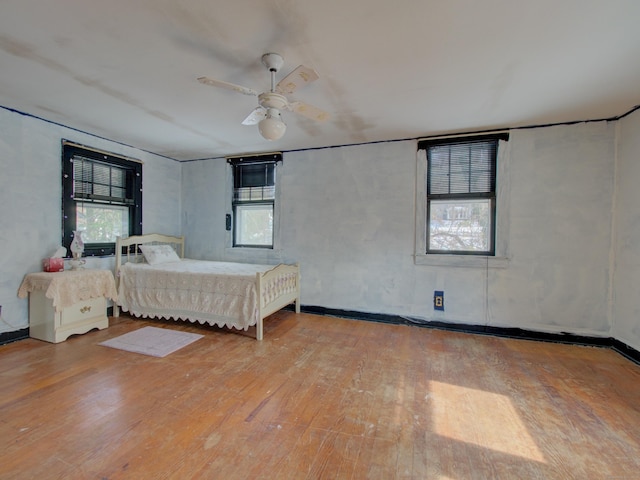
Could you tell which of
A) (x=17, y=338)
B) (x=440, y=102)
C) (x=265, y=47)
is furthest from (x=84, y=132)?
(x=440, y=102)

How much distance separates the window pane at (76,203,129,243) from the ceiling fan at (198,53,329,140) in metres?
2.88

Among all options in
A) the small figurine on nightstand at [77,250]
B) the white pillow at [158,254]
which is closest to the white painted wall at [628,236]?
the white pillow at [158,254]

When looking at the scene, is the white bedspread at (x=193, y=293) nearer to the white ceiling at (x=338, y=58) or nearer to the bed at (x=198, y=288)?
the bed at (x=198, y=288)

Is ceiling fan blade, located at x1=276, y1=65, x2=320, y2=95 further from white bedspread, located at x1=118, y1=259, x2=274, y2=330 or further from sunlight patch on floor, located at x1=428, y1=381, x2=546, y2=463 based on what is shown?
sunlight patch on floor, located at x1=428, y1=381, x2=546, y2=463

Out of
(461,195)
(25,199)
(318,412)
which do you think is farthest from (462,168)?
(25,199)

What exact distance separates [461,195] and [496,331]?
1.67 m

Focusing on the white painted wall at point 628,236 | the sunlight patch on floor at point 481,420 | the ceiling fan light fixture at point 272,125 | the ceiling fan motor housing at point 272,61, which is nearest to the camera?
the sunlight patch on floor at point 481,420

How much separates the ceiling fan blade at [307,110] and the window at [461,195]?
1893 mm

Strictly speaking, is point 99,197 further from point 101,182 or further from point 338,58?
point 338,58

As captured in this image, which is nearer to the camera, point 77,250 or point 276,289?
point 77,250

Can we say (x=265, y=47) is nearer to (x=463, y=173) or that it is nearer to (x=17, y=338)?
(x=463, y=173)

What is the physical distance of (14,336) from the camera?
3018 mm

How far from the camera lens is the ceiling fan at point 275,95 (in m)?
1.82

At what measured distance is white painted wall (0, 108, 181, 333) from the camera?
294cm
